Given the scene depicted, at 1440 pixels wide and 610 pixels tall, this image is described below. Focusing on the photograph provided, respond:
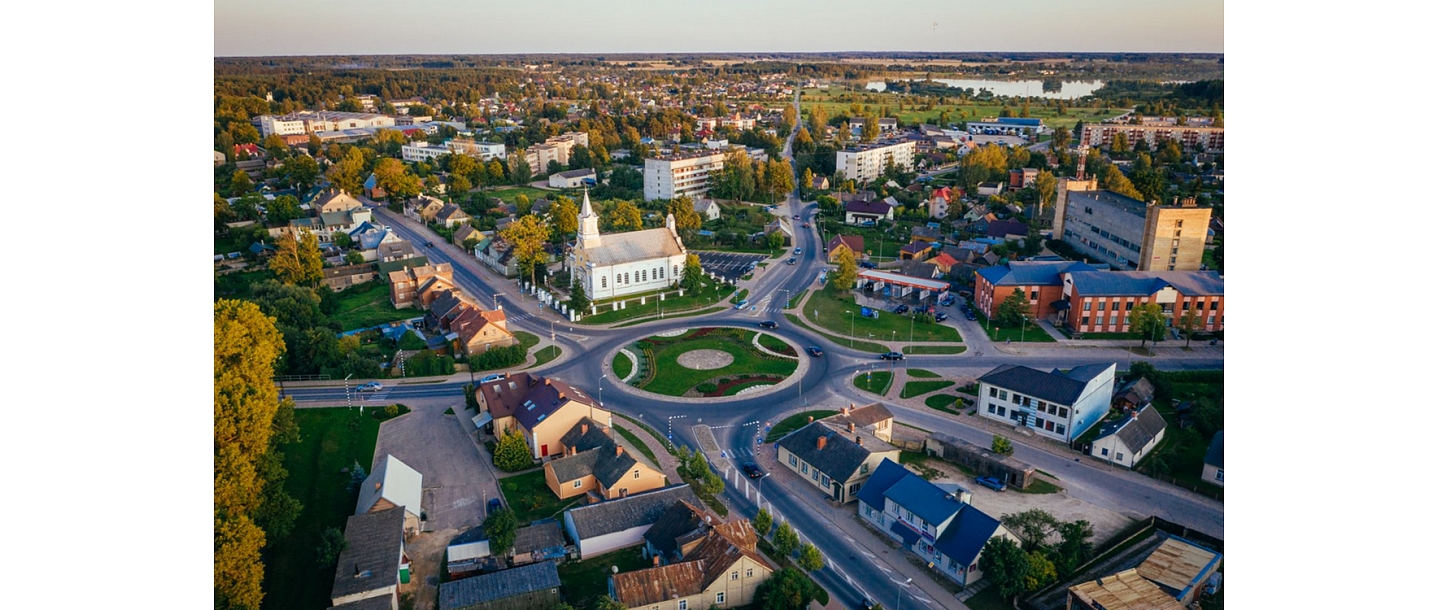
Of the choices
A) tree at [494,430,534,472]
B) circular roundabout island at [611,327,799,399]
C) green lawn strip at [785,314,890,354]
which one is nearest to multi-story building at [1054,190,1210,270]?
green lawn strip at [785,314,890,354]

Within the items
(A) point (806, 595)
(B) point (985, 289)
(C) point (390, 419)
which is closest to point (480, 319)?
(C) point (390, 419)

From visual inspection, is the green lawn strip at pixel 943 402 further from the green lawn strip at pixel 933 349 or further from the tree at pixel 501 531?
the tree at pixel 501 531

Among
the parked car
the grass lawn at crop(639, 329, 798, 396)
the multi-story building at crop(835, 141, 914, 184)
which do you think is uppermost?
the multi-story building at crop(835, 141, 914, 184)

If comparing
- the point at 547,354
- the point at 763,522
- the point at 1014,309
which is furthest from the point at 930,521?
the point at 547,354

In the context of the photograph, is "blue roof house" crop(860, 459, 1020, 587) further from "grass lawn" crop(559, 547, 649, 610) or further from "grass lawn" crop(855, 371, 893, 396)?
"grass lawn" crop(855, 371, 893, 396)

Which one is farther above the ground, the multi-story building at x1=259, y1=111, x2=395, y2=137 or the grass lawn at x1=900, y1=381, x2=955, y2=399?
the multi-story building at x1=259, y1=111, x2=395, y2=137

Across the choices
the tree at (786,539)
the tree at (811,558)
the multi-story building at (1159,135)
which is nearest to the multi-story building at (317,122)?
the multi-story building at (1159,135)
